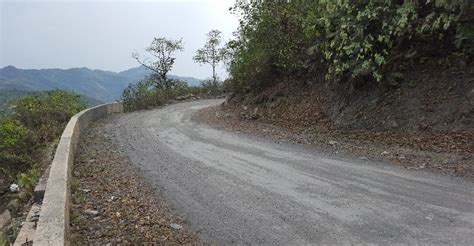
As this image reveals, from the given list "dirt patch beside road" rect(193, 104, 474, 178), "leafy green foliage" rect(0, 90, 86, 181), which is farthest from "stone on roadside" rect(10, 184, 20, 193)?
"dirt patch beside road" rect(193, 104, 474, 178)

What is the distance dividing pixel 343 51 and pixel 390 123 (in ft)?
9.08

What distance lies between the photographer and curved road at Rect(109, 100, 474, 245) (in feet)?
16.0

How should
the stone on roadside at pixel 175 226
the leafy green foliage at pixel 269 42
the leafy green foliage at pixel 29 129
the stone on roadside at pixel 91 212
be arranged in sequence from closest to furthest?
the stone on roadside at pixel 175 226 < the stone on roadside at pixel 91 212 < the leafy green foliage at pixel 29 129 < the leafy green foliage at pixel 269 42

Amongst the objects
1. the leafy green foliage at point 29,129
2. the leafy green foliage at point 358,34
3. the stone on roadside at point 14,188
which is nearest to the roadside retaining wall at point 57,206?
the stone on roadside at point 14,188

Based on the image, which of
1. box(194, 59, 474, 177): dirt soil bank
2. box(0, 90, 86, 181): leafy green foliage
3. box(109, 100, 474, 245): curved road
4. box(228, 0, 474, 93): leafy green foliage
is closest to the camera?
box(109, 100, 474, 245): curved road

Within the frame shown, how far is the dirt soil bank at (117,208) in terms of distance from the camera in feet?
16.7

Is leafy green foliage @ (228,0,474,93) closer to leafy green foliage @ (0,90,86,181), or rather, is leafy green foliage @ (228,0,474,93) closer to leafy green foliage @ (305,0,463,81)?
leafy green foliage @ (305,0,463,81)

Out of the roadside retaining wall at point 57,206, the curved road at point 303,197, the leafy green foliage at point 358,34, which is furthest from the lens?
the leafy green foliage at point 358,34

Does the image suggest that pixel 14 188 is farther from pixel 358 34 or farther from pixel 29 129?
pixel 358 34

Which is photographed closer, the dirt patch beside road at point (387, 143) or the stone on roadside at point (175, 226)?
the stone on roadside at point (175, 226)

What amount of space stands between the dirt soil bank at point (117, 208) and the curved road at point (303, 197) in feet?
0.94

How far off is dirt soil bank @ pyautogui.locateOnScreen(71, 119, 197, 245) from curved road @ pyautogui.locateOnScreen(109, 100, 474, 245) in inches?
11.2

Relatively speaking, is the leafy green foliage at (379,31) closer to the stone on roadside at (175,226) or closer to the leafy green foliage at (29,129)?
the stone on roadside at (175,226)

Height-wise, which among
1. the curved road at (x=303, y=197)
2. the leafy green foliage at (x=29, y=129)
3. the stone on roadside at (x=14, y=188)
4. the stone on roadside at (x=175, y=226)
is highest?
the curved road at (x=303, y=197)
